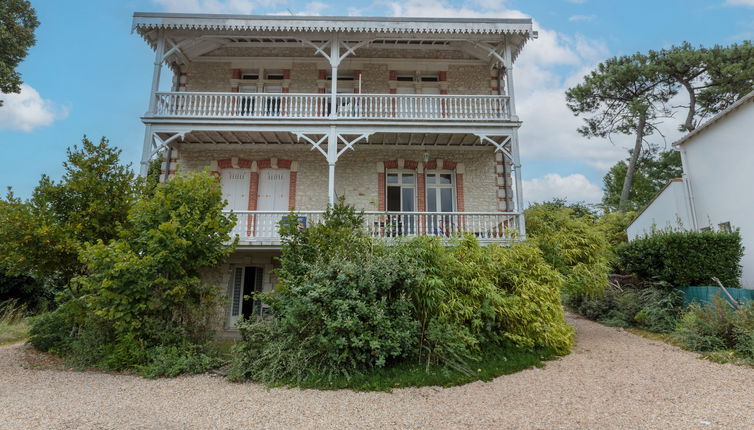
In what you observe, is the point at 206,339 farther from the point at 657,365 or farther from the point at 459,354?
the point at 657,365

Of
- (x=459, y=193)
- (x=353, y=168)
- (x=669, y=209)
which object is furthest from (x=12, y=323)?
(x=669, y=209)

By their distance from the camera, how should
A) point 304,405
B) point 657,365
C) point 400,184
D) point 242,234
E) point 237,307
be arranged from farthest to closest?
point 400,184 < point 237,307 < point 242,234 < point 657,365 < point 304,405

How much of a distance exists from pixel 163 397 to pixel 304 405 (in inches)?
80.3

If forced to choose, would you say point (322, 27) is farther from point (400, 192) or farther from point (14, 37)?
point (14, 37)

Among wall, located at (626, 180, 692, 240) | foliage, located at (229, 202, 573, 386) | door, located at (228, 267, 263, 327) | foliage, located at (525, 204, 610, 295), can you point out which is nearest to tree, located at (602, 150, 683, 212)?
wall, located at (626, 180, 692, 240)

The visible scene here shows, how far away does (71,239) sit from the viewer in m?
7.16

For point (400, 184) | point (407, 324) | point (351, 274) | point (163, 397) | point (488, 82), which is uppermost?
→ point (488, 82)

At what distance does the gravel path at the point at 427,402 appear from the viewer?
431 centimetres

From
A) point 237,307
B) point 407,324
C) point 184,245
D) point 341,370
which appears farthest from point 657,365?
point 237,307

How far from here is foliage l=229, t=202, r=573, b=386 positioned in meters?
5.77

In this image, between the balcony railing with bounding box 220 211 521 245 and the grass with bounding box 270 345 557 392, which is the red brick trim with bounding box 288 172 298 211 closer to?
the balcony railing with bounding box 220 211 521 245

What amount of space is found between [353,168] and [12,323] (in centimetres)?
1072

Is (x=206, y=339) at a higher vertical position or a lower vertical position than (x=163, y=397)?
higher

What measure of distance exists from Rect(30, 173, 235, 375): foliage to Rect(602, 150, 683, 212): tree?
20.6 meters
